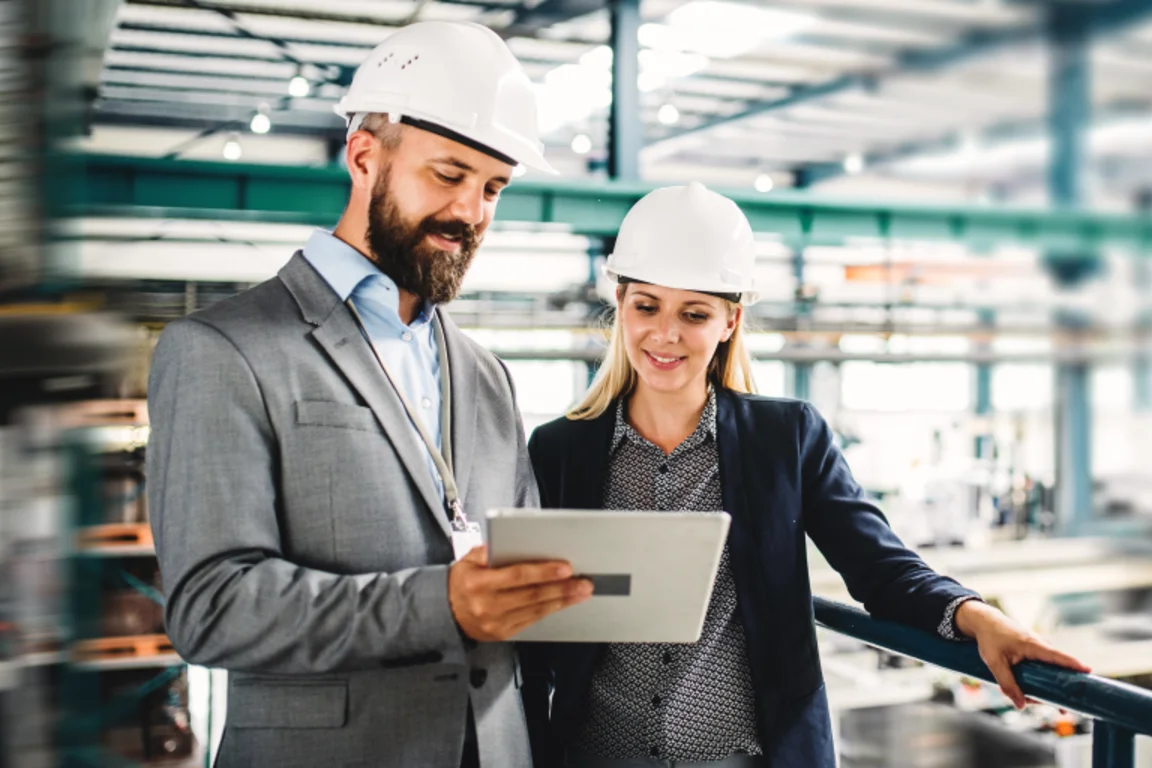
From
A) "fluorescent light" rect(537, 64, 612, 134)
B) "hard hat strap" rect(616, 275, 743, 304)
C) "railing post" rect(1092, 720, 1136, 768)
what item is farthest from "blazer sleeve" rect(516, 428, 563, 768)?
"fluorescent light" rect(537, 64, 612, 134)

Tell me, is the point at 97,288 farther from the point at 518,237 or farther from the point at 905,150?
the point at 905,150

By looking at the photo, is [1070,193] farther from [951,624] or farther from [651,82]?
[951,624]

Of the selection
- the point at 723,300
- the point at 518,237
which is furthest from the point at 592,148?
the point at 723,300

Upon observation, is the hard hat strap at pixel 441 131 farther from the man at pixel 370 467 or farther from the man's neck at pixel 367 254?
the man's neck at pixel 367 254

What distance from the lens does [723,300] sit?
2.32 m

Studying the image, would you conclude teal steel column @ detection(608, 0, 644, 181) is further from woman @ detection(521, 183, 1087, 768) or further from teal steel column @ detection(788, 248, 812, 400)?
woman @ detection(521, 183, 1087, 768)

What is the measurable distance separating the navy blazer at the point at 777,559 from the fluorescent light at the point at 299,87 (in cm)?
878

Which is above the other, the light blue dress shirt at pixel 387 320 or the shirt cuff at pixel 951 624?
the light blue dress shirt at pixel 387 320

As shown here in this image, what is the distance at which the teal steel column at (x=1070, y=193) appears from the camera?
10.7m

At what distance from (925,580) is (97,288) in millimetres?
1524

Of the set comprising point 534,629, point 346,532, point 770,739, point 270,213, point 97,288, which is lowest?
point 770,739

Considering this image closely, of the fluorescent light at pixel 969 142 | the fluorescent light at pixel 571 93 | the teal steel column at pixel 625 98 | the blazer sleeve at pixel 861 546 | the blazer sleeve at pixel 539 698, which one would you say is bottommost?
the blazer sleeve at pixel 539 698

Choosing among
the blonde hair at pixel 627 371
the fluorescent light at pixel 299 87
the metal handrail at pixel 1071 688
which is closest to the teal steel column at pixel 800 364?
the fluorescent light at pixel 299 87

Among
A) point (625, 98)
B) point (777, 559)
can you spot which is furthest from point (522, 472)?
point (625, 98)
